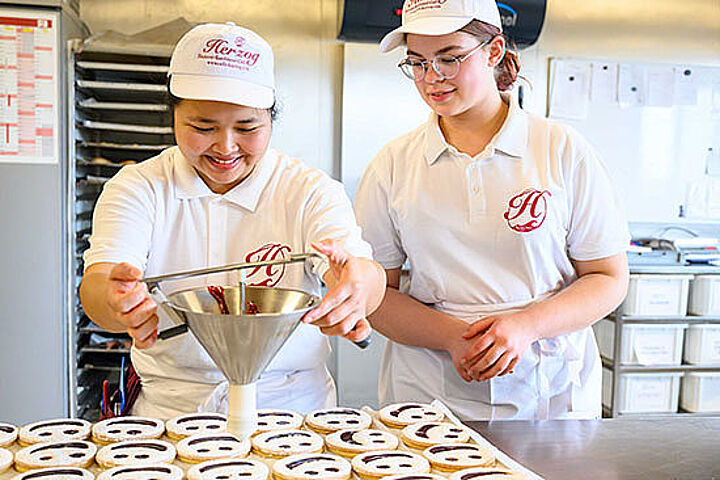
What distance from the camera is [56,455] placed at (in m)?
1.29

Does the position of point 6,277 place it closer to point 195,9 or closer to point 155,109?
point 155,109

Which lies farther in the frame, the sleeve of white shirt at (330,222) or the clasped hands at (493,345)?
the clasped hands at (493,345)

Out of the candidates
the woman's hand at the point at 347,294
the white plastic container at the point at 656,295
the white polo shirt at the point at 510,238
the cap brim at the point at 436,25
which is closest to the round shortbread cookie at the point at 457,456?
the woman's hand at the point at 347,294

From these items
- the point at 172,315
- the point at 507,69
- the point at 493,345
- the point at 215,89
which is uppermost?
the point at 507,69

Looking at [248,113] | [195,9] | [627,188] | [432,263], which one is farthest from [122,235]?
[627,188]

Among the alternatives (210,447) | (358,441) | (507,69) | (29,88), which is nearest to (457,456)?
(358,441)

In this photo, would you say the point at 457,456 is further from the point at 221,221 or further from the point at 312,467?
the point at 221,221

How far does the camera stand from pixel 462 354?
1.73m

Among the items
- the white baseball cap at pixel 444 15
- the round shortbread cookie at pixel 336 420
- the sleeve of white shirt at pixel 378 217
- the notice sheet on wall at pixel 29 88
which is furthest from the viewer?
the notice sheet on wall at pixel 29 88

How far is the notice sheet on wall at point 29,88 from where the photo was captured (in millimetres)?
2920

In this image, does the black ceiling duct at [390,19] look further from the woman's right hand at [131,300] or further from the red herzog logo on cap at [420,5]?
the woman's right hand at [131,300]

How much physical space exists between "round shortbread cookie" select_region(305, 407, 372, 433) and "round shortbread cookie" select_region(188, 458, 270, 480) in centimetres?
20

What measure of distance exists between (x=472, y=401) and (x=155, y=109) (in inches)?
82.4

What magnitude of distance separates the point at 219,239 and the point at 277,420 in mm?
430
